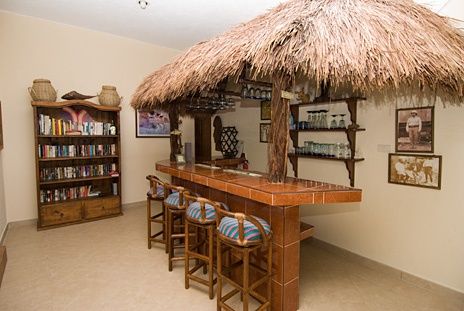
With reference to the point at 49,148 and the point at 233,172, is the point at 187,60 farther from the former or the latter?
the point at 49,148

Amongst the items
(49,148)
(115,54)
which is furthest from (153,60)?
(49,148)

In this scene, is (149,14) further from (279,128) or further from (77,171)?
(279,128)

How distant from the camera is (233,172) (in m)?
2.82

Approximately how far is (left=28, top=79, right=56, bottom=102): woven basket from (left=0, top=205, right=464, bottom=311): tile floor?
1.92m

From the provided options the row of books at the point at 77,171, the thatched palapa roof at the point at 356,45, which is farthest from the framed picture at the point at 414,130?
the row of books at the point at 77,171

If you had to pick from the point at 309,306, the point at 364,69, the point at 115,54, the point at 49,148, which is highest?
the point at 115,54

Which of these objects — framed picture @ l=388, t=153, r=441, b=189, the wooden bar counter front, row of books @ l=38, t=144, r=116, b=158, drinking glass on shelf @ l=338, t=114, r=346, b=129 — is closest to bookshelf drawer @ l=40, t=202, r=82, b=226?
row of books @ l=38, t=144, r=116, b=158

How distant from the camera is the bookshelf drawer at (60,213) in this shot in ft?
12.7

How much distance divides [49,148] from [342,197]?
4.07 m

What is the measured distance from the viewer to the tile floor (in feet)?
7.36

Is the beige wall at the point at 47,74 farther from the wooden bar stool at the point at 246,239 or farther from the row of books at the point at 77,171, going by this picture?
the wooden bar stool at the point at 246,239

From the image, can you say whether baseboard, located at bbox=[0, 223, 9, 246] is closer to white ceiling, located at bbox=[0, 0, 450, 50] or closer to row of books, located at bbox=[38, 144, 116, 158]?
row of books, located at bbox=[38, 144, 116, 158]

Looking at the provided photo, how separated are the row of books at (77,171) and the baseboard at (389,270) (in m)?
3.37

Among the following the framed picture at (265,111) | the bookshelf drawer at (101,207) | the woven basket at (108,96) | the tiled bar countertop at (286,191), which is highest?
the woven basket at (108,96)
